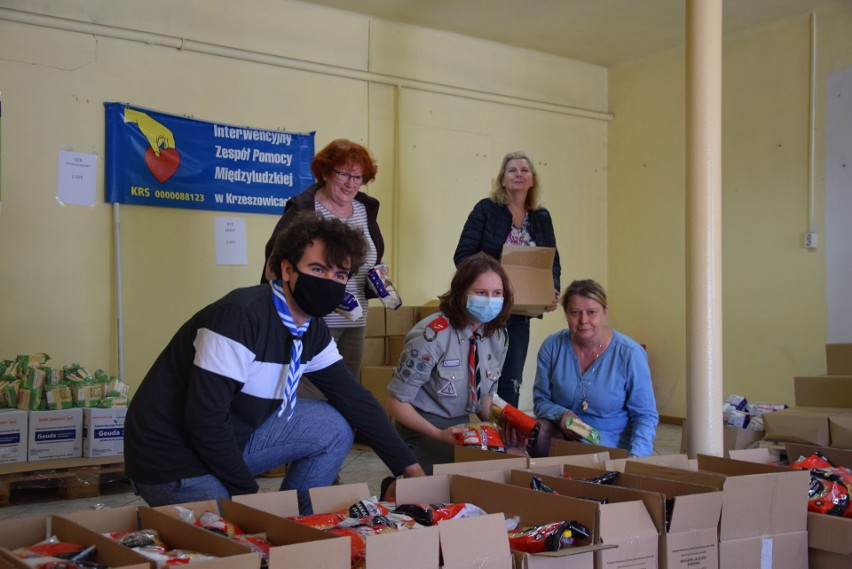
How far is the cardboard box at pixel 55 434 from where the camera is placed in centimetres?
388

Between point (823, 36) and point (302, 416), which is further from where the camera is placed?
point (823, 36)

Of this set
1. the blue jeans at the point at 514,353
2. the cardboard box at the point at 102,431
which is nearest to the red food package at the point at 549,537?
the blue jeans at the point at 514,353

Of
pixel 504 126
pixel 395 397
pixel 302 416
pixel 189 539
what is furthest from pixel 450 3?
pixel 189 539

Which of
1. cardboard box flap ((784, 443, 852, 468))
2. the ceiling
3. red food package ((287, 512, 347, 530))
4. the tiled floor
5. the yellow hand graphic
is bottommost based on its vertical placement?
the tiled floor

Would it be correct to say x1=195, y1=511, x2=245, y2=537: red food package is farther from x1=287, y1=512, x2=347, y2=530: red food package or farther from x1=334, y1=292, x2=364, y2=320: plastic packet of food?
x1=334, y1=292, x2=364, y2=320: plastic packet of food

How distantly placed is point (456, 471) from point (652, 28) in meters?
4.71

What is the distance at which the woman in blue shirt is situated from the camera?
312 cm

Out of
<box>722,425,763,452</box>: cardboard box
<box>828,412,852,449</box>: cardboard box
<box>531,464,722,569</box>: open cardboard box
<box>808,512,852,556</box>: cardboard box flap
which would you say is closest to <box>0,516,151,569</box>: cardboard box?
<box>531,464,722,569</box>: open cardboard box

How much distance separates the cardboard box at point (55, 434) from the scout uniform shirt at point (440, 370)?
1.78m

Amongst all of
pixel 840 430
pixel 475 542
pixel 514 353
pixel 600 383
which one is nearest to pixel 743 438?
pixel 840 430

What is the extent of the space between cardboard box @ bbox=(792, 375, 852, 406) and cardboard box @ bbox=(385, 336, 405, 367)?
7.55 ft

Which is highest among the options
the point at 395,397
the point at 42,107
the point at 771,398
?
the point at 42,107

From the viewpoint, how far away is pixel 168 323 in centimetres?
490

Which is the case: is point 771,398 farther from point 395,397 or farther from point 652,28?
point 395,397
